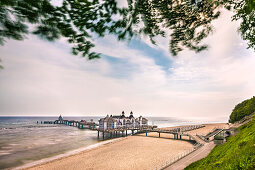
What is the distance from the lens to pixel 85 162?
22.0 metres

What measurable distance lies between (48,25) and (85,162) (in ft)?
82.2

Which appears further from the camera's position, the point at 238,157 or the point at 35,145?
the point at 35,145

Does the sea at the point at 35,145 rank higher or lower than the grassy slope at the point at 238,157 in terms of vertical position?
lower

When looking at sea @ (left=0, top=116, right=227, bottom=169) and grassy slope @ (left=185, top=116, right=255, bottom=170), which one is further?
sea @ (left=0, top=116, right=227, bottom=169)

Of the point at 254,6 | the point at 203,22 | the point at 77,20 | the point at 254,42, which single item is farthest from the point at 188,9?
the point at 254,42

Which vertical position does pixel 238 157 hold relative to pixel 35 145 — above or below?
above

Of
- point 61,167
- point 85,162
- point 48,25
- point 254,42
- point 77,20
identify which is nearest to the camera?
→ point 48,25

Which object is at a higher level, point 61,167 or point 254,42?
point 254,42

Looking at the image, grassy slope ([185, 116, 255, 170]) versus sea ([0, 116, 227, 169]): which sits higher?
grassy slope ([185, 116, 255, 170])

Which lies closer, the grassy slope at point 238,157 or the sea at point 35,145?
the grassy slope at point 238,157

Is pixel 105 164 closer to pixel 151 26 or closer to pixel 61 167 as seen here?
pixel 61 167

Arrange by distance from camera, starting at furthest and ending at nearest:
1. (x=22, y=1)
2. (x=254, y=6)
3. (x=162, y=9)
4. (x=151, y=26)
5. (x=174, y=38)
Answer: (x=174, y=38) → (x=151, y=26) → (x=162, y=9) → (x=22, y=1) → (x=254, y=6)

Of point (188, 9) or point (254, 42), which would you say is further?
point (254, 42)

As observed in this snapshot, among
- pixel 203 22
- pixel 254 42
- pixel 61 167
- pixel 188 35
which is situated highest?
pixel 254 42
